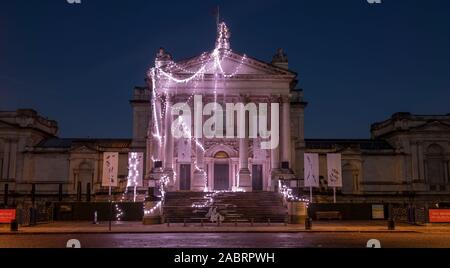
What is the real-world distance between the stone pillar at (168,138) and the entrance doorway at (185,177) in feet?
6.18

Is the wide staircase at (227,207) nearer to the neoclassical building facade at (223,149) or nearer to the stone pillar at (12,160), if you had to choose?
the neoclassical building facade at (223,149)

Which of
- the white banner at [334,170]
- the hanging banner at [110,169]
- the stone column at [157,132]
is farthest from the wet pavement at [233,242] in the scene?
the stone column at [157,132]

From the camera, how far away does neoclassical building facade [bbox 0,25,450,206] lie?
53875mm

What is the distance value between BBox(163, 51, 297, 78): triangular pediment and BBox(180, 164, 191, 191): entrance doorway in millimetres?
10324

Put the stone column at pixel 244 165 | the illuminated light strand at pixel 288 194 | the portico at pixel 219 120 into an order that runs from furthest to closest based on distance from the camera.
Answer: the portico at pixel 219 120, the stone column at pixel 244 165, the illuminated light strand at pixel 288 194

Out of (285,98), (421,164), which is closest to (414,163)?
(421,164)

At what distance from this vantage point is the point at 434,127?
62.6 meters

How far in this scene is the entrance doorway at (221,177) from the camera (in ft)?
181

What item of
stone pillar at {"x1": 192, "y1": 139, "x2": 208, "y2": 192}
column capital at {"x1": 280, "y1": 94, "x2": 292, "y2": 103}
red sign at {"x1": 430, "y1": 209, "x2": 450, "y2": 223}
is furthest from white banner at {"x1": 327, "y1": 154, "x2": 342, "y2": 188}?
stone pillar at {"x1": 192, "y1": 139, "x2": 208, "y2": 192}

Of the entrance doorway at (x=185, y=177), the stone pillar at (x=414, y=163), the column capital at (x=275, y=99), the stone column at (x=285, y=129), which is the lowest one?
the entrance doorway at (x=185, y=177)

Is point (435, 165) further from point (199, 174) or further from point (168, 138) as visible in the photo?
point (168, 138)

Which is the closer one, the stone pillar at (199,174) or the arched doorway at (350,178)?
the stone pillar at (199,174)

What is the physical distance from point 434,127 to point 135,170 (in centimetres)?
3705
